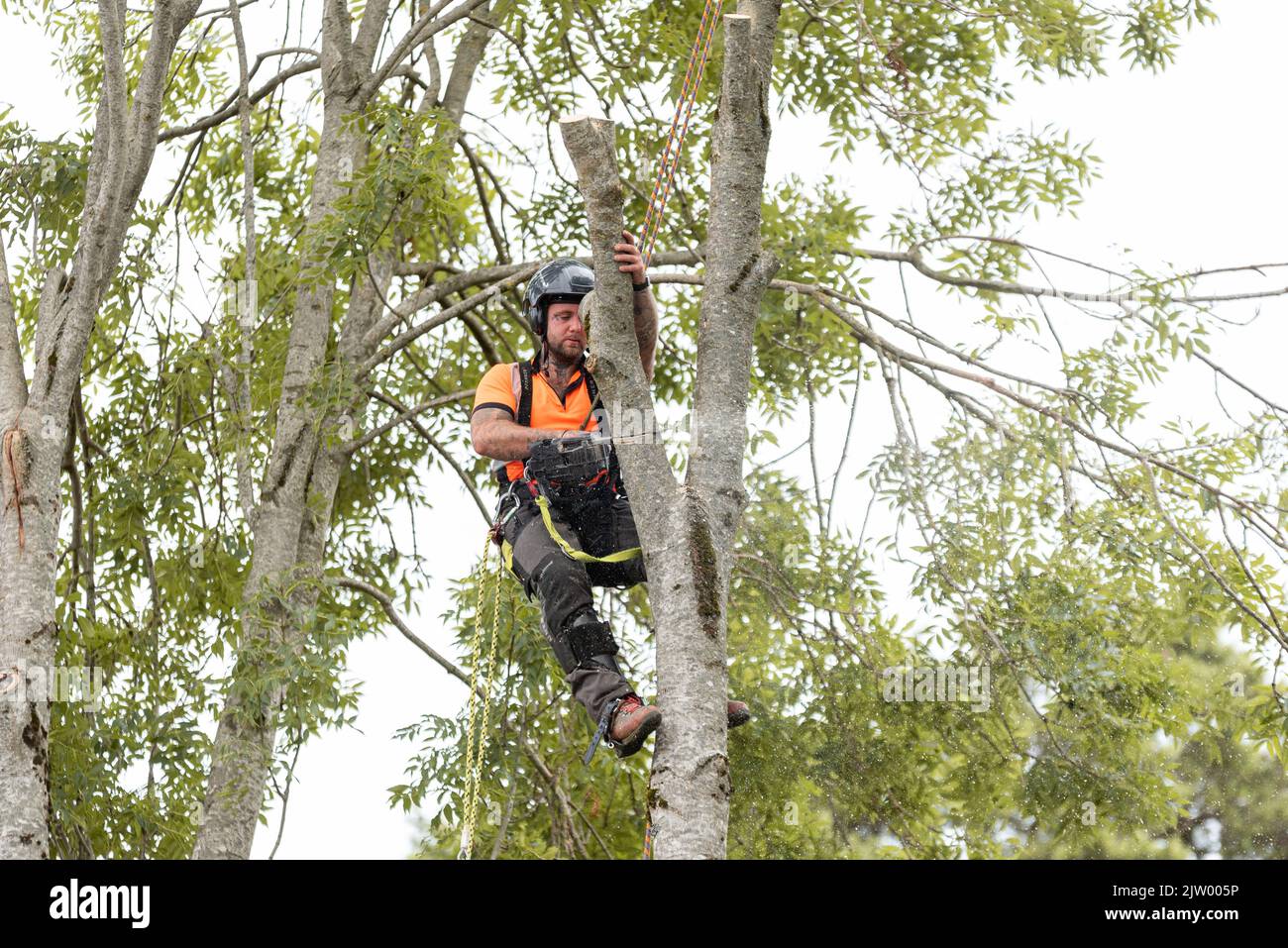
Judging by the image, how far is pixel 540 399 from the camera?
4.68m

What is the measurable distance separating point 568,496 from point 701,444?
82 cm

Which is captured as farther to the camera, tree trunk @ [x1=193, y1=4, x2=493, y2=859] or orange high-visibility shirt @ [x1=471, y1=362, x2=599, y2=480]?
tree trunk @ [x1=193, y1=4, x2=493, y2=859]

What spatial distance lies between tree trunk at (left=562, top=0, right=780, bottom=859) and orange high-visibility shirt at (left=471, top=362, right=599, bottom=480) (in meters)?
0.79

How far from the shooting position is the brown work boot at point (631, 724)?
4.04 meters

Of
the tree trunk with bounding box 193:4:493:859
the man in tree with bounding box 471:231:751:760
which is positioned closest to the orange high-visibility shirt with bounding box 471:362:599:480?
the man in tree with bounding box 471:231:751:760

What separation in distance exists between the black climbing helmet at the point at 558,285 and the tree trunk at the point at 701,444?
0.59 m

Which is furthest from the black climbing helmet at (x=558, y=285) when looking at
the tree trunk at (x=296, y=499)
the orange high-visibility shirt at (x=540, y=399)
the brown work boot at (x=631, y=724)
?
the tree trunk at (x=296, y=499)

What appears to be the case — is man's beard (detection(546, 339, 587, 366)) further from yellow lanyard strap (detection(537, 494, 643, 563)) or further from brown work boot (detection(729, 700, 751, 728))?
brown work boot (detection(729, 700, 751, 728))

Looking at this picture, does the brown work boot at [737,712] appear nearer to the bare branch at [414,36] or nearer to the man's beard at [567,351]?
the man's beard at [567,351]

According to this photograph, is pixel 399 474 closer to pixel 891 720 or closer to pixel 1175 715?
pixel 891 720

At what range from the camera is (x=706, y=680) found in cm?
362

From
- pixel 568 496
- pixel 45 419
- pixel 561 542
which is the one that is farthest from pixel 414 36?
pixel 561 542

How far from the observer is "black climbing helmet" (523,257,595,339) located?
462 centimetres
